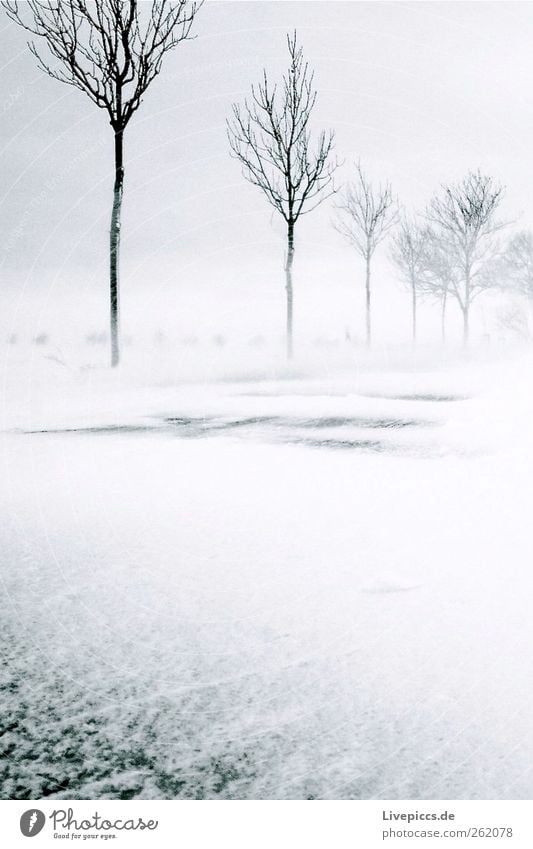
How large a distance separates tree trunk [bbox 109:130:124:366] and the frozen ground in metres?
7.56

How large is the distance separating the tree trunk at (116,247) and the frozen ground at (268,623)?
756 centimetres

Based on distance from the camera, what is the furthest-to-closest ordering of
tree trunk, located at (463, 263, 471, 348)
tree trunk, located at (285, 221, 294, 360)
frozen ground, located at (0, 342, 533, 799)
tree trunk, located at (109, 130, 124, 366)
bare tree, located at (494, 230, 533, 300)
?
bare tree, located at (494, 230, 533, 300), tree trunk, located at (463, 263, 471, 348), tree trunk, located at (285, 221, 294, 360), tree trunk, located at (109, 130, 124, 366), frozen ground, located at (0, 342, 533, 799)

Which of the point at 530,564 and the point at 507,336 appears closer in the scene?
the point at 530,564

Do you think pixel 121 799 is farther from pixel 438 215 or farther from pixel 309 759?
pixel 438 215

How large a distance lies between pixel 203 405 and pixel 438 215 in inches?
770

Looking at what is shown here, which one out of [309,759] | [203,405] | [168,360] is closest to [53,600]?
[309,759]

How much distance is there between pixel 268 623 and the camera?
2.89 m

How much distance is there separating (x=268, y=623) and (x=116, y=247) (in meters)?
11.8

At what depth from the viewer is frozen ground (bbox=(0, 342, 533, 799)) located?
2041 mm

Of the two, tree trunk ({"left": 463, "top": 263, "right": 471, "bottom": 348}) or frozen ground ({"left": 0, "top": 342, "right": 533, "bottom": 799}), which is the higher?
tree trunk ({"left": 463, "top": 263, "right": 471, "bottom": 348})

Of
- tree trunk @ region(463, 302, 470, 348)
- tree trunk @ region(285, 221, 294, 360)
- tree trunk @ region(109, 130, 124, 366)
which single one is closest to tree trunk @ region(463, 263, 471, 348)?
tree trunk @ region(463, 302, 470, 348)

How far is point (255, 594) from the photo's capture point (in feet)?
10.4

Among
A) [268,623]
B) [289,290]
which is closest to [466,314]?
[289,290]

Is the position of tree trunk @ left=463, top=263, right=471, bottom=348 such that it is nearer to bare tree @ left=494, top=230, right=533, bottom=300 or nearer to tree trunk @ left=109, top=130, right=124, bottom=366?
bare tree @ left=494, top=230, right=533, bottom=300
